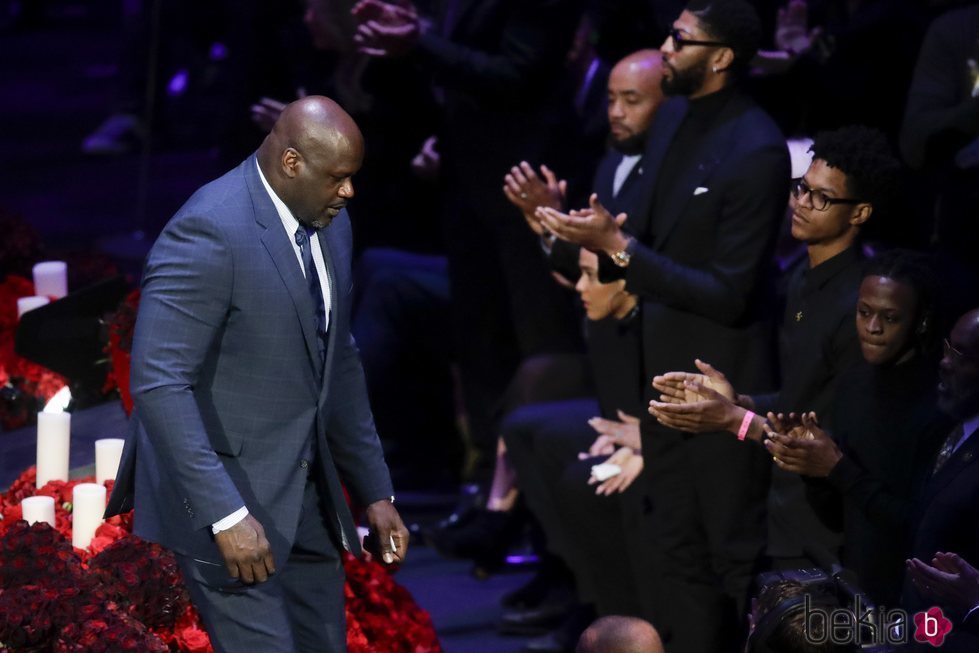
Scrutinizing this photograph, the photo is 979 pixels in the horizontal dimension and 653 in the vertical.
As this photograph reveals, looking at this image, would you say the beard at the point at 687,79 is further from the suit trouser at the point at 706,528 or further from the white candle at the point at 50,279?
the white candle at the point at 50,279

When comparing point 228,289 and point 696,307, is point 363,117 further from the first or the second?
point 228,289

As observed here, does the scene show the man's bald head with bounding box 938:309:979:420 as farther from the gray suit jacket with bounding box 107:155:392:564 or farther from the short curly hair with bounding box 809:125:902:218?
the gray suit jacket with bounding box 107:155:392:564

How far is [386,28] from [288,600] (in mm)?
2672

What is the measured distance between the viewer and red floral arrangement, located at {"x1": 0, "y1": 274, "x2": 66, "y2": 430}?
5.20m

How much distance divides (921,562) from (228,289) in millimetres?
1471

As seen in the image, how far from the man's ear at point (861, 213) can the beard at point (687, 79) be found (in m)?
0.70

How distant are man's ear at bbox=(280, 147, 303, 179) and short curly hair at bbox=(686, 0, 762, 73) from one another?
5.37ft

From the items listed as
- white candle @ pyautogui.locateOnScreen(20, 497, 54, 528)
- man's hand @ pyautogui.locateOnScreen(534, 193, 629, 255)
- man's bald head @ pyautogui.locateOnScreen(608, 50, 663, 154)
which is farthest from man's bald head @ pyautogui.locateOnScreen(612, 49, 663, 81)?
white candle @ pyautogui.locateOnScreen(20, 497, 54, 528)

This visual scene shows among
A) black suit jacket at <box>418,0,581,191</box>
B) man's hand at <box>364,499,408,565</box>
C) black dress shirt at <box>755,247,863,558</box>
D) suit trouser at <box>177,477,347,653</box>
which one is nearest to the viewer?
suit trouser at <box>177,477,347,653</box>

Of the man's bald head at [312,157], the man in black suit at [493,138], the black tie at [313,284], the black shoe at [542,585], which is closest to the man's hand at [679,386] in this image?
the black tie at [313,284]

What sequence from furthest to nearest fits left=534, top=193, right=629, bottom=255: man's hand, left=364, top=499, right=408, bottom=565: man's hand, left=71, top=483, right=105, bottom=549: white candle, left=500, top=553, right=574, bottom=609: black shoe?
1. left=500, top=553, right=574, bottom=609: black shoe
2. left=534, top=193, right=629, bottom=255: man's hand
3. left=71, top=483, right=105, bottom=549: white candle
4. left=364, top=499, right=408, bottom=565: man's hand

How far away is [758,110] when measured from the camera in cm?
484

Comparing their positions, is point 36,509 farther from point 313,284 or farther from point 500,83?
point 500,83

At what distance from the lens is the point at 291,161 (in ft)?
11.9
